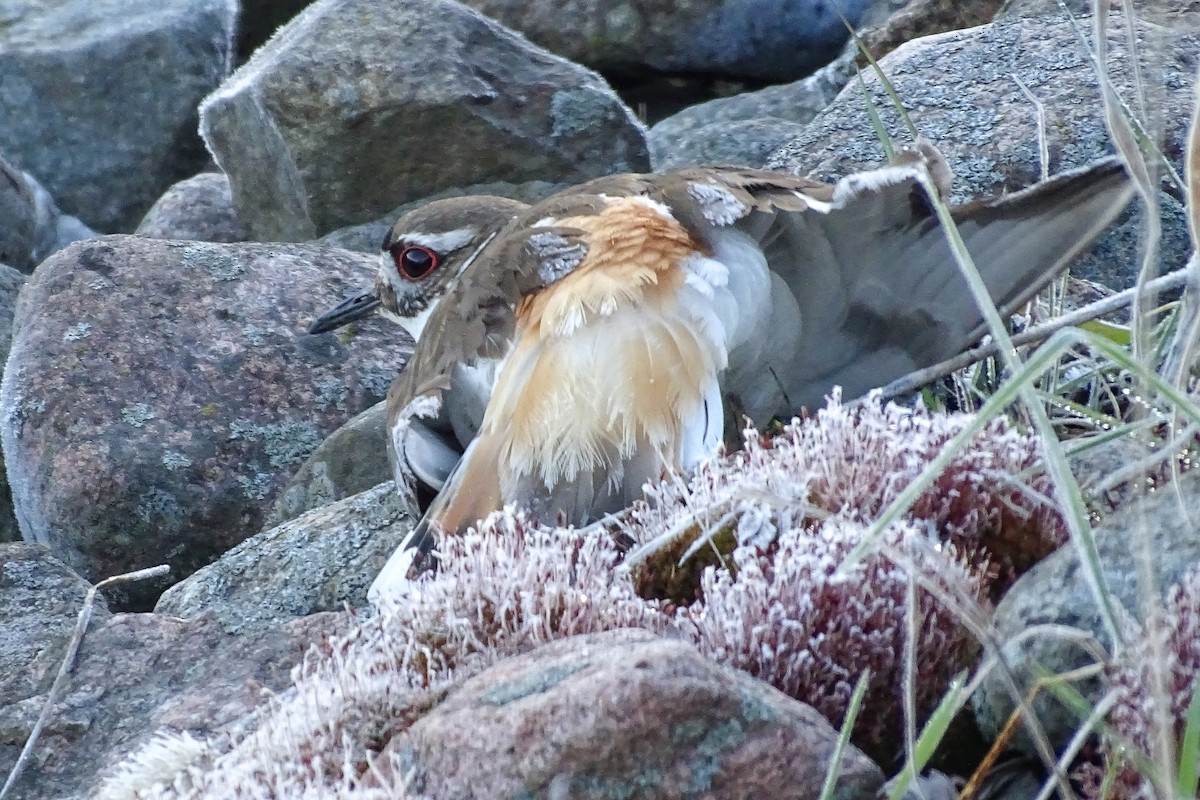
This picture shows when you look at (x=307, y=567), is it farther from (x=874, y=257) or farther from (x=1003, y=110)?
(x=1003, y=110)

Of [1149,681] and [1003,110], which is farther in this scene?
[1003,110]

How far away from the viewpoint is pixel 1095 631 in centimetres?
197

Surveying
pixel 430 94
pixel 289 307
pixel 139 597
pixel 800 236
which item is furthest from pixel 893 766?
pixel 430 94

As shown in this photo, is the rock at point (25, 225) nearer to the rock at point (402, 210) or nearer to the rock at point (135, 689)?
the rock at point (402, 210)

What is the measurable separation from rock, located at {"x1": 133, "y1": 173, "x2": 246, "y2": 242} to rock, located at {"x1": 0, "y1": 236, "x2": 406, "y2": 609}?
2.20 m

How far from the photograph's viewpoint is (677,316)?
9.82 feet

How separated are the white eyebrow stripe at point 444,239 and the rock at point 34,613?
1226 mm

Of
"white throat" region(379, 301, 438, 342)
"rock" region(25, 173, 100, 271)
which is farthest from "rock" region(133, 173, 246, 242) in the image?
"white throat" region(379, 301, 438, 342)

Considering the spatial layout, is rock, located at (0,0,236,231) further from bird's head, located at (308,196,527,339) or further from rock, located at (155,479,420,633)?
rock, located at (155,479,420,633)

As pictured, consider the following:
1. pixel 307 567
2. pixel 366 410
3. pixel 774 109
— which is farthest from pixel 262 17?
pixel 307 567

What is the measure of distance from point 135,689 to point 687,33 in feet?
23.5

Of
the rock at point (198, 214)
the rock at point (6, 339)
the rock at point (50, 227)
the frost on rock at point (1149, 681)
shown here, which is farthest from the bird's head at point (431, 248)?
the rock at point (50, 227)

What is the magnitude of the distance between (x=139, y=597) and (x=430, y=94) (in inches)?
97.6

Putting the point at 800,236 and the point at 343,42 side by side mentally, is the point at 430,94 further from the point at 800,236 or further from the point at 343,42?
the point at 800,236
